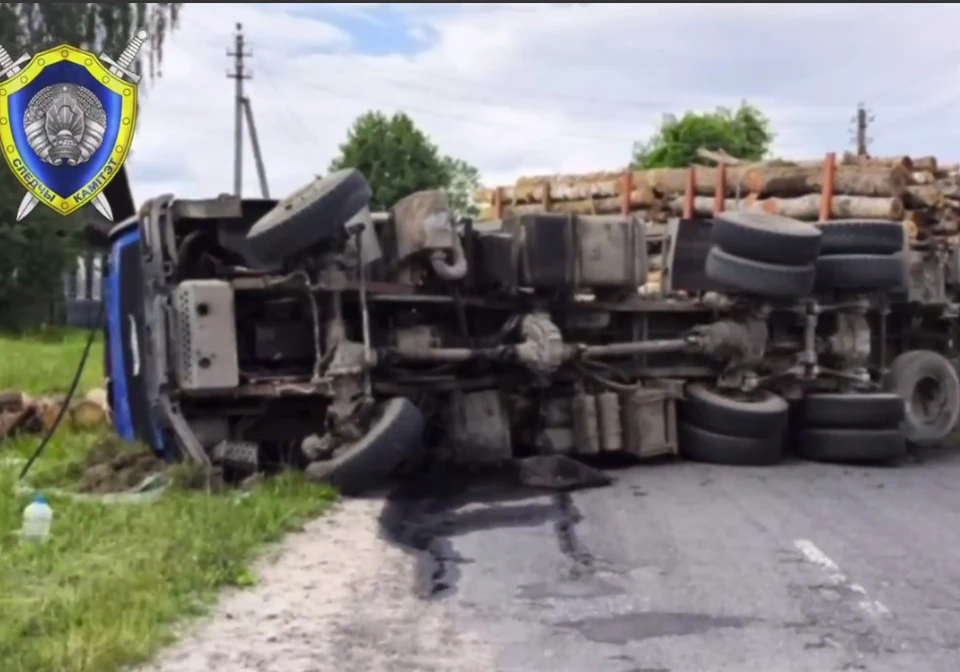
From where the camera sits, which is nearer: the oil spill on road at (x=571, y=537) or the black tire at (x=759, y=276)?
the oil spill on road at (x=571, y=537)

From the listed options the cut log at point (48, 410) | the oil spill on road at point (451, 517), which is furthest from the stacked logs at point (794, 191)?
the cut log at point (48, 410)

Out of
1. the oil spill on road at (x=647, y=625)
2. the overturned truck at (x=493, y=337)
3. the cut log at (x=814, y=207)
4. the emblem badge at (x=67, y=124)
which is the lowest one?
the oil spill on road at (x=647, y=625)

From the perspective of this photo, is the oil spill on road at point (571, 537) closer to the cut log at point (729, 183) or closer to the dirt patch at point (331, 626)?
the dirt patch at point (331, 626)

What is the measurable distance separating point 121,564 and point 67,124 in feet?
9.67

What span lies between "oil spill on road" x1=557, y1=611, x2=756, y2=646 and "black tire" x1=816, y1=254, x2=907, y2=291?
658 cm

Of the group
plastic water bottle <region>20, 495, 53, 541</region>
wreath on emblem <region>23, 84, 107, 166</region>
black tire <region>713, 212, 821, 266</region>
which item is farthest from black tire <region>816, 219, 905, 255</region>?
plastic water bottle <region>20, 495, 53, 541</region>

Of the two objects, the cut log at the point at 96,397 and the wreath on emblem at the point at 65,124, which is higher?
the wreath on emblem at the point at 65,124

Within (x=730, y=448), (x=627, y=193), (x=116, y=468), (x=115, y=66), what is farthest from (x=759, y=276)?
(x=115, y=66)

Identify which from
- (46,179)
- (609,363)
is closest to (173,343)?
(46,179)

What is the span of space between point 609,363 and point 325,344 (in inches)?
105

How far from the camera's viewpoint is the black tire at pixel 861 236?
12805 millimetres

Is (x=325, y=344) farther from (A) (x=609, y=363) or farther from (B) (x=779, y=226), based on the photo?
(B) (x=779, y=226)

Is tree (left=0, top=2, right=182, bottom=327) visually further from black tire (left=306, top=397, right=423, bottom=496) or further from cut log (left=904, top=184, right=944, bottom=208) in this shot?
cut log (left=904, top=184, right=944, bottom=208)

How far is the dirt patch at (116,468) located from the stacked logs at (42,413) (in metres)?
2.22
